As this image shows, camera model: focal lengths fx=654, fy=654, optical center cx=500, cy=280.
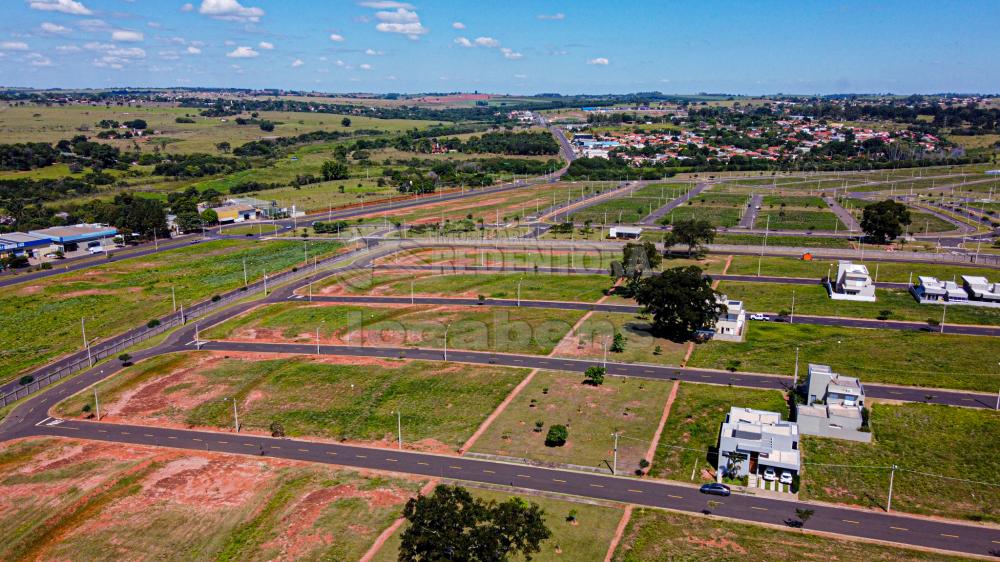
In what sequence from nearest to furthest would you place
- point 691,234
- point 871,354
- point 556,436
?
1. point 556,436
2. point 871,354
3. point 691,234

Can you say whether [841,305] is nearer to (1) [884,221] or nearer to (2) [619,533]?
(1) [884,221]

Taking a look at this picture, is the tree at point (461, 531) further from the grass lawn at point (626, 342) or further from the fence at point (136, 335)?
the fence at point (136, 335)

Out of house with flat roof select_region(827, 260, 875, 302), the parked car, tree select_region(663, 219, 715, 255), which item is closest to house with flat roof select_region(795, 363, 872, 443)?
the parked car

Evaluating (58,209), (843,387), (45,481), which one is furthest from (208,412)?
(58,209)

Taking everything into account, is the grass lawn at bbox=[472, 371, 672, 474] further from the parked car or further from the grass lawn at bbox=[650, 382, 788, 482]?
the parked car

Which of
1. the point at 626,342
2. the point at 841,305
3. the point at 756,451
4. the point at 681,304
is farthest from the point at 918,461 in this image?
the point at 841,305

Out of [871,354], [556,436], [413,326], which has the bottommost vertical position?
[556,436]

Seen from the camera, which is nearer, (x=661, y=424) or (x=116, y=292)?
(x=661, y=424)
